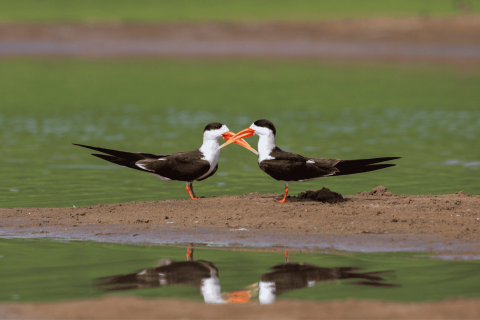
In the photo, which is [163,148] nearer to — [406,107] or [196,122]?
[196,122]

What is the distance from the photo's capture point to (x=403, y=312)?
20.2 feet

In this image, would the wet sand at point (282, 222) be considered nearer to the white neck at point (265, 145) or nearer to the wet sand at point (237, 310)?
the white neck at point (265, 145)

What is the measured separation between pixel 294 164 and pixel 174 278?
→ 3.35m

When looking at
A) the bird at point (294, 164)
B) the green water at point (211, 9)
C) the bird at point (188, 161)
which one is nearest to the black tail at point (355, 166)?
the bird at point (294, 164)

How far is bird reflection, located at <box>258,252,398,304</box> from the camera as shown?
7254mm

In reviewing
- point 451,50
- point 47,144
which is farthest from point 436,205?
point 451,50

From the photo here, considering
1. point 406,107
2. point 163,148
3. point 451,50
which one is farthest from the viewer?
point 451,50

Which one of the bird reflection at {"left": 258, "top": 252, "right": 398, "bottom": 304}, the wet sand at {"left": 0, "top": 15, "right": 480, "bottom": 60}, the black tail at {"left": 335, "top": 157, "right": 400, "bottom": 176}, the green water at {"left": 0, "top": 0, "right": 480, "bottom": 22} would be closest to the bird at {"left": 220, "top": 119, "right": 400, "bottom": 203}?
the black tail at {"left": 335, "top": 157, "right": 400, "bottom": 176}

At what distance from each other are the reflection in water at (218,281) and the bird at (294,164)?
8.18ft

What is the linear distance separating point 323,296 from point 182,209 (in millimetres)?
4003

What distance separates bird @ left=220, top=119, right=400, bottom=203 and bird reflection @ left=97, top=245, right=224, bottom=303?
2.63m

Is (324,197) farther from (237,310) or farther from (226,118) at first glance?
(226,118)

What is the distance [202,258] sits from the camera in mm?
Result: 8398

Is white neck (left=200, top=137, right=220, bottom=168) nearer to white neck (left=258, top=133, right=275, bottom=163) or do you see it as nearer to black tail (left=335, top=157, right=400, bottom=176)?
white neck (left=258, top=133, right=275, bottom=163)
